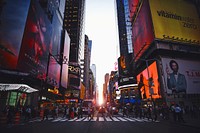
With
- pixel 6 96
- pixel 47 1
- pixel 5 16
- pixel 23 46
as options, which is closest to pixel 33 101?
pixel 6 96

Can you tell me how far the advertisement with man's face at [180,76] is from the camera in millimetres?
35625

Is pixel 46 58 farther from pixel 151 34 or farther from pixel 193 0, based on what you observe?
pixel 193 0

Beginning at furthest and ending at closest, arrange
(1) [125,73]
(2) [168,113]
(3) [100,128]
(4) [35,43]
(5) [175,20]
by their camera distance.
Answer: (1) [125,73] < (5) [175,20] < (4) [35,43] < (2) [168,113] < (3) [100,128]

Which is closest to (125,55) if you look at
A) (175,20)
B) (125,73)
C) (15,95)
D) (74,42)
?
(125,73)

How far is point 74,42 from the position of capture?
3718 inches

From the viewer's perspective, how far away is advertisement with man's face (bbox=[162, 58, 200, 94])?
117 ft

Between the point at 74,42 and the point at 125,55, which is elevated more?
the point at 74,42

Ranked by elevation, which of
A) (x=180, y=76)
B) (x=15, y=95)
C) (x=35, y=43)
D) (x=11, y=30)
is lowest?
(x=15, y=95)

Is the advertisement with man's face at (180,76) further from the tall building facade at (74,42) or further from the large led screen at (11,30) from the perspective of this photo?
the tall building facade at (74,42)

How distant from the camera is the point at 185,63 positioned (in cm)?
4012

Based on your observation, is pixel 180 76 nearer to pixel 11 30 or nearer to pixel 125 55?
pixel 11 30

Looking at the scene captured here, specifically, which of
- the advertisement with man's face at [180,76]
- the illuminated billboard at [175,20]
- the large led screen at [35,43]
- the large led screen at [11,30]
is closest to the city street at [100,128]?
the large led screen at [11,30]

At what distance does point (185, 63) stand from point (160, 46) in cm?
1076

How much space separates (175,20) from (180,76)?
17.8 metres
